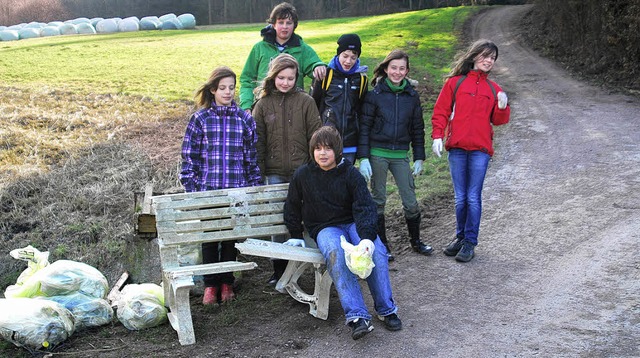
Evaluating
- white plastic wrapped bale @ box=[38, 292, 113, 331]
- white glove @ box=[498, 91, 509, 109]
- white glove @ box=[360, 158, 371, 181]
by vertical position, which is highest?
white glove @ box=[498, 91, 509, 109]

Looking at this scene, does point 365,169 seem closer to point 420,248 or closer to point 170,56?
point 420,248

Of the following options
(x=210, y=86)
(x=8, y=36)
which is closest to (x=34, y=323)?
(x=210, y=86)

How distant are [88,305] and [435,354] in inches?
107

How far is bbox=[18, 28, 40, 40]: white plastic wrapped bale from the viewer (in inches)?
1286

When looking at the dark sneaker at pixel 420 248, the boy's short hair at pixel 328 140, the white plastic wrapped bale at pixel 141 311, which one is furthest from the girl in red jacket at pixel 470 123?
the white plastic wrapped bale at pixel 141 311

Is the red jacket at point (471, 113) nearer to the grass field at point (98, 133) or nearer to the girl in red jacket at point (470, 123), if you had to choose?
the girl in red jacket at point (470, 123)

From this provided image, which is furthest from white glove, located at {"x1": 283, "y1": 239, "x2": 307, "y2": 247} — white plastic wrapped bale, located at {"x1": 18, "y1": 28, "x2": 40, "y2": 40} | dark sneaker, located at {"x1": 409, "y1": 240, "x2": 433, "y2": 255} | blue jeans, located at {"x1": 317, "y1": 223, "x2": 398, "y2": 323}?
white plastic wrapped bale, located at {"x1": 18, "y1": 28, "x2": 40, "y2": 40}

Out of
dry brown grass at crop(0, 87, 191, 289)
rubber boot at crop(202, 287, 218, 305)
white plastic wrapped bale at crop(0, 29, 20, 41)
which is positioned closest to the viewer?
rubber boot at crop(202, 287, 218, 305)

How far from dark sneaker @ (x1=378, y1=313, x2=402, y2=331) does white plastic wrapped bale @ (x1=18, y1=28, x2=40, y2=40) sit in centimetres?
3198

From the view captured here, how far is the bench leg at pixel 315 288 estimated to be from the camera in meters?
5.06

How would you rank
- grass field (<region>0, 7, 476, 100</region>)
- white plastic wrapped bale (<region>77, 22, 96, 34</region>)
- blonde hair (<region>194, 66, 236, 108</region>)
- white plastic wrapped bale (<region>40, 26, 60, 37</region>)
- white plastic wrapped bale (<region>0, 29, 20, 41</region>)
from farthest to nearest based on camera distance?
white plastic wrapped bale (<region>77, 22, 96, 34</region>)
white plastic wrapped bale (<region>40, 26, 60, 37</region>)
white plastic wrapped bale (<region>0, 29, 20, 41</region>)
grass field (<region>0, 7, 476, 100</region>)
blonde hair (<region>194, 66, 236, 108</region>)

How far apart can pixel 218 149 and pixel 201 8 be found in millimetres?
43293

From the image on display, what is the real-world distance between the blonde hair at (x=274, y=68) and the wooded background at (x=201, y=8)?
125 feet

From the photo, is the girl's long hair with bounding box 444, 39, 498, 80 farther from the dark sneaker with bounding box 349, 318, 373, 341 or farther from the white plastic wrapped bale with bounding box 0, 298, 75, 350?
the white plastic wrapped bale with bounding box 0, 298, 75, 350
